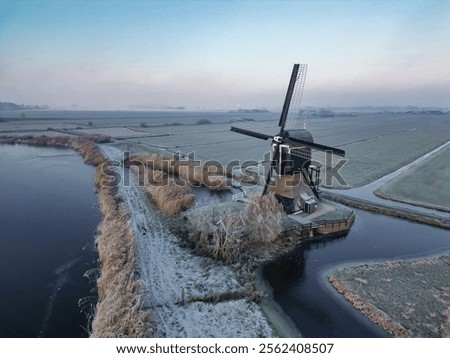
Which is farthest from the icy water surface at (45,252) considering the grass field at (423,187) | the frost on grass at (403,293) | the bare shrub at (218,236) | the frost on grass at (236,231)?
the grass field at (423,187)

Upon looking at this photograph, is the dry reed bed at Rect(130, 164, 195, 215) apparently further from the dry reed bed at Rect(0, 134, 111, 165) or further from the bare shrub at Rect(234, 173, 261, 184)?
the dry reed bed at Rect(0, 134, 111, 165)

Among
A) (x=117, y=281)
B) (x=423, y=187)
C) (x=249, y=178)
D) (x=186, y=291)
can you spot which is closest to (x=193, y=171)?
(x=249, y=178)

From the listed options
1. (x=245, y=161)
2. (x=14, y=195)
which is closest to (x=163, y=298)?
(x=14, y=195)

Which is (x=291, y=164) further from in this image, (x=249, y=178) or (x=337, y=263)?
(x=249, y=178)

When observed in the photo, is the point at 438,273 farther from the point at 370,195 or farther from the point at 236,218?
the point at 370,195

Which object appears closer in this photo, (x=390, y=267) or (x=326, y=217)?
(x=390, y=267)
